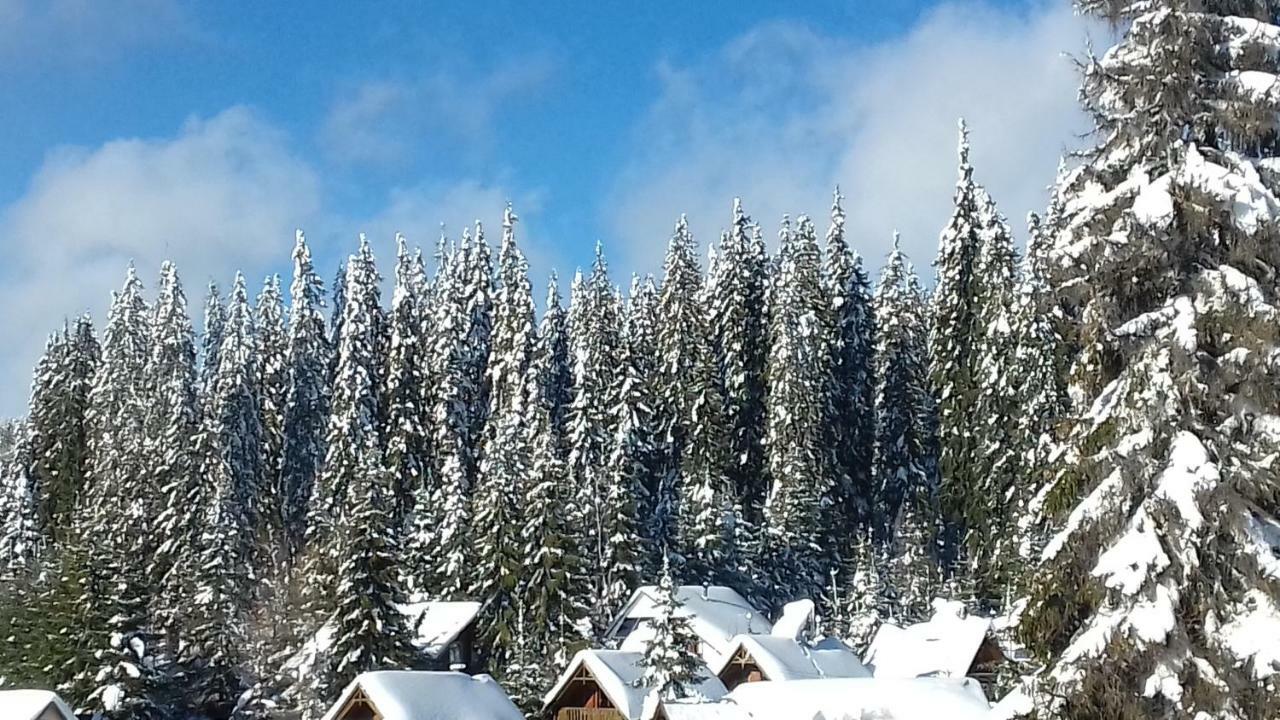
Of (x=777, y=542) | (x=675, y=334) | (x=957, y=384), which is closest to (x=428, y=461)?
(x=675, y=334)

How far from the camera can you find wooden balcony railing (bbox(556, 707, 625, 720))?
1676 inches

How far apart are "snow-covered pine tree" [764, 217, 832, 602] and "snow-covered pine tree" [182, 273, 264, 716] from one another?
23350mm

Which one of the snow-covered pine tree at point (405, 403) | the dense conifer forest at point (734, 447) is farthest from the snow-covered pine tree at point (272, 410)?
the snow-covered pine tree at point (405, 403)

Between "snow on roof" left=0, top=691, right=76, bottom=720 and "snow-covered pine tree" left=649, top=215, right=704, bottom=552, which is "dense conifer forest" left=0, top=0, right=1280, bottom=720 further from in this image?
"snow on roof" left=0, top=691, right=76, bottom=720

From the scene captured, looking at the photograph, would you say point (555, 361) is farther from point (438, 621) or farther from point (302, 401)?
point (438, 621)

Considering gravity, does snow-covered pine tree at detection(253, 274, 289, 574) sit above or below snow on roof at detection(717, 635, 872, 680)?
above

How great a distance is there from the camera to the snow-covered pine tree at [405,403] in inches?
2687

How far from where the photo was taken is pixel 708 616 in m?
52.8

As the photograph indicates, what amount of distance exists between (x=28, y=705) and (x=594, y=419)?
31708 mm

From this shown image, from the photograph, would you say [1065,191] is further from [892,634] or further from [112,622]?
[892,634]

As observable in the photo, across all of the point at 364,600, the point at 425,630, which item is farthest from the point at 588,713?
the point at 425,630

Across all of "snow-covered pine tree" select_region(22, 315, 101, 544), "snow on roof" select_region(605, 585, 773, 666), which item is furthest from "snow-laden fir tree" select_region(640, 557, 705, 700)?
"snow-covered pine tree" select_region(22, 315, 101, 544)

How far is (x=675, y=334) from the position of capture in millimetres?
71812

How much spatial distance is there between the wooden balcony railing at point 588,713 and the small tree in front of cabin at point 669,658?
1605 millimetres
